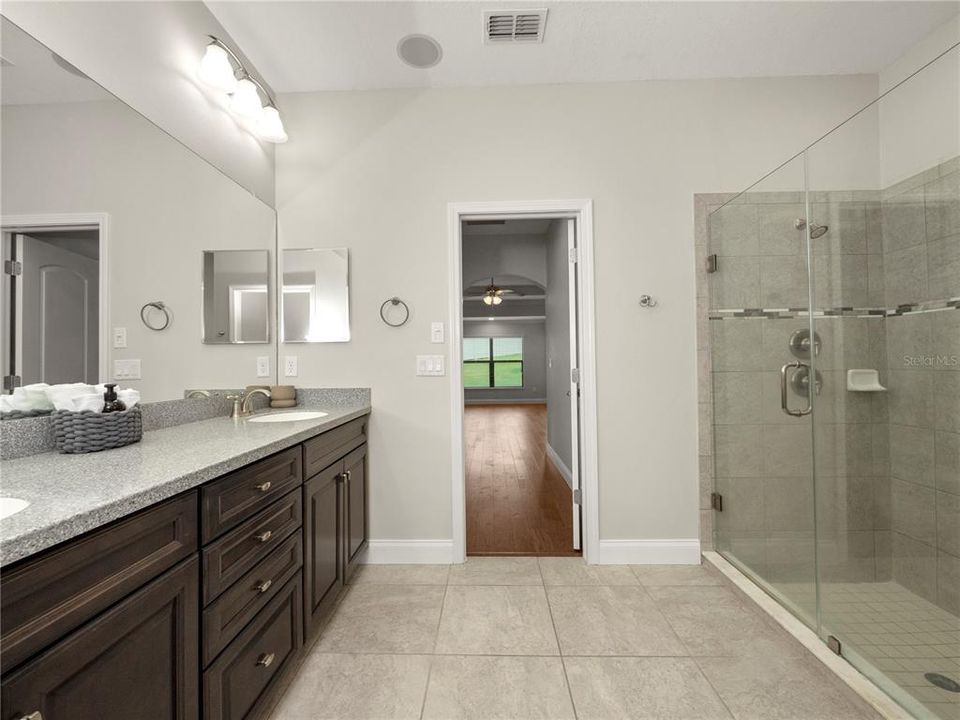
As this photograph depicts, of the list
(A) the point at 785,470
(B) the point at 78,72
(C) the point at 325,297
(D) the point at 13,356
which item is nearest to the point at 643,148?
(A) the point at 785,470

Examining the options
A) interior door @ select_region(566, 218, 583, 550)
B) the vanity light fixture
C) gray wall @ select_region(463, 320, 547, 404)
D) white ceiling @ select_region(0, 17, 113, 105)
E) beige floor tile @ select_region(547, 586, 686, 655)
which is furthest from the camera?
gray wall @ select_region(463, 320, 547, 404)

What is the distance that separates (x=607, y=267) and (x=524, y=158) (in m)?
0.79

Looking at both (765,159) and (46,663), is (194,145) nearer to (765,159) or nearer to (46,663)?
(46,663)

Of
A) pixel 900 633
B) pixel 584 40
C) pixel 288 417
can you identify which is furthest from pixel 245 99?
pixel 900 633

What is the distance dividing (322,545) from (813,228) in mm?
2468

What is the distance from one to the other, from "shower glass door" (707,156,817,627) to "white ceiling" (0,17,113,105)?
9.12 feet

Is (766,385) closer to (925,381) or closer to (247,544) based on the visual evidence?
(925,381)

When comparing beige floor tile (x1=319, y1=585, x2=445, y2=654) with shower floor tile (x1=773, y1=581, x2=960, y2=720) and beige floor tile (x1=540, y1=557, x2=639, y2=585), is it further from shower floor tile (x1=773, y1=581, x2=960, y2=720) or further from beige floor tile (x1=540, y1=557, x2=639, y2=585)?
shower floor tile (x1=773, y1=581, x2=960, y2=720)

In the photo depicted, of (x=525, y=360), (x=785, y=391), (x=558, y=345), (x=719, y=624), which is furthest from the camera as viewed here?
(x=525, y=360)

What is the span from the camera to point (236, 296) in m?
2.30

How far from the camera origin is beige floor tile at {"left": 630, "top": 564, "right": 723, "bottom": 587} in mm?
2275

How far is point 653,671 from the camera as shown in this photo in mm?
1621

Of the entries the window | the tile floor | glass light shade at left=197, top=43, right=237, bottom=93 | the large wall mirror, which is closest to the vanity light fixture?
glass light shade at left=197, top=43, right=237, bottom=93

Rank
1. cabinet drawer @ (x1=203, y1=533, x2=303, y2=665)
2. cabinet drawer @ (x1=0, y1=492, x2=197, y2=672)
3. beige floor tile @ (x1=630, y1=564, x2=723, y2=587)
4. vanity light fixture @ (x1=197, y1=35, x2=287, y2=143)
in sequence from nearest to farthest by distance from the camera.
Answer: cabinet drawer @ (x1=0, y1=492, x2=197, y2=672), cabinet drawer @ (x1=203, y1=533, x2=303, y2=665), vanity light fixture @ (x1=197, y1=35, x2=287, y2=143), beige floor tile @ (x1=630, y1=564, x2=723, y2=587)
